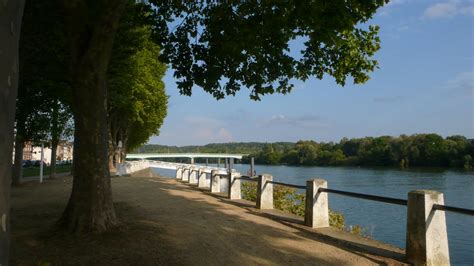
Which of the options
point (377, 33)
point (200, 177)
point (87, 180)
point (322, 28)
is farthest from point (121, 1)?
point (200, 177)

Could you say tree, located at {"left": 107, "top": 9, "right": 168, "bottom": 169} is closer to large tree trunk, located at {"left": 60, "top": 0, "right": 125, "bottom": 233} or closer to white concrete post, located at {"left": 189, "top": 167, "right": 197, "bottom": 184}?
large tree trunk, located at {"left": 60, "top": 0, "right": 125, "bottom": 233}

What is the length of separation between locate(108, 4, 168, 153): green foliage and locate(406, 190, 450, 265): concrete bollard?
27.9ft

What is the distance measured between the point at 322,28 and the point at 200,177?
→ 14.6 metres

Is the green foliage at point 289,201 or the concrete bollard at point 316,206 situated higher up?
the concrete bollard at point 316,206

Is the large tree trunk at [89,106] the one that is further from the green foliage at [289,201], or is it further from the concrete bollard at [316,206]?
the green foliage at [289,201]

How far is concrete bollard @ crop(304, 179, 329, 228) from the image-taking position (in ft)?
32.4

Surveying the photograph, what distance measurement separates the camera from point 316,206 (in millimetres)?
9945

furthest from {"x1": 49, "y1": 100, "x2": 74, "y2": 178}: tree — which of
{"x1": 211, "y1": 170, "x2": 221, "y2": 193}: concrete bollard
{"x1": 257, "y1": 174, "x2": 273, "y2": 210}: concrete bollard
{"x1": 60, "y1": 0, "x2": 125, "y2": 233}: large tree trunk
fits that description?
{"x1": 60, "y1": 0, "x2": 125, "y2": 233}: large tree trunk

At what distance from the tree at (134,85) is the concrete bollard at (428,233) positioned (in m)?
8.65

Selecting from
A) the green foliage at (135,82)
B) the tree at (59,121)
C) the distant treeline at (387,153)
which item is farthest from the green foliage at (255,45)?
the distant treeline at (387,153)

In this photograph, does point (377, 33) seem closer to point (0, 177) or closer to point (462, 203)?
point (0, 177)

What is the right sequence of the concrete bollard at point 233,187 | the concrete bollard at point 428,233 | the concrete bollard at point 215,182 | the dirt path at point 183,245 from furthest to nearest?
the concrete bollard at point 215,182 < the concrete bollard at point 233,187 < the dirt path at point 183,245 < the concrete bollard at point 428,233

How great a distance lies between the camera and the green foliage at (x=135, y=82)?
14.4 metres

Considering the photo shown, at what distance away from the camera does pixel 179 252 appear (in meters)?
7.15
